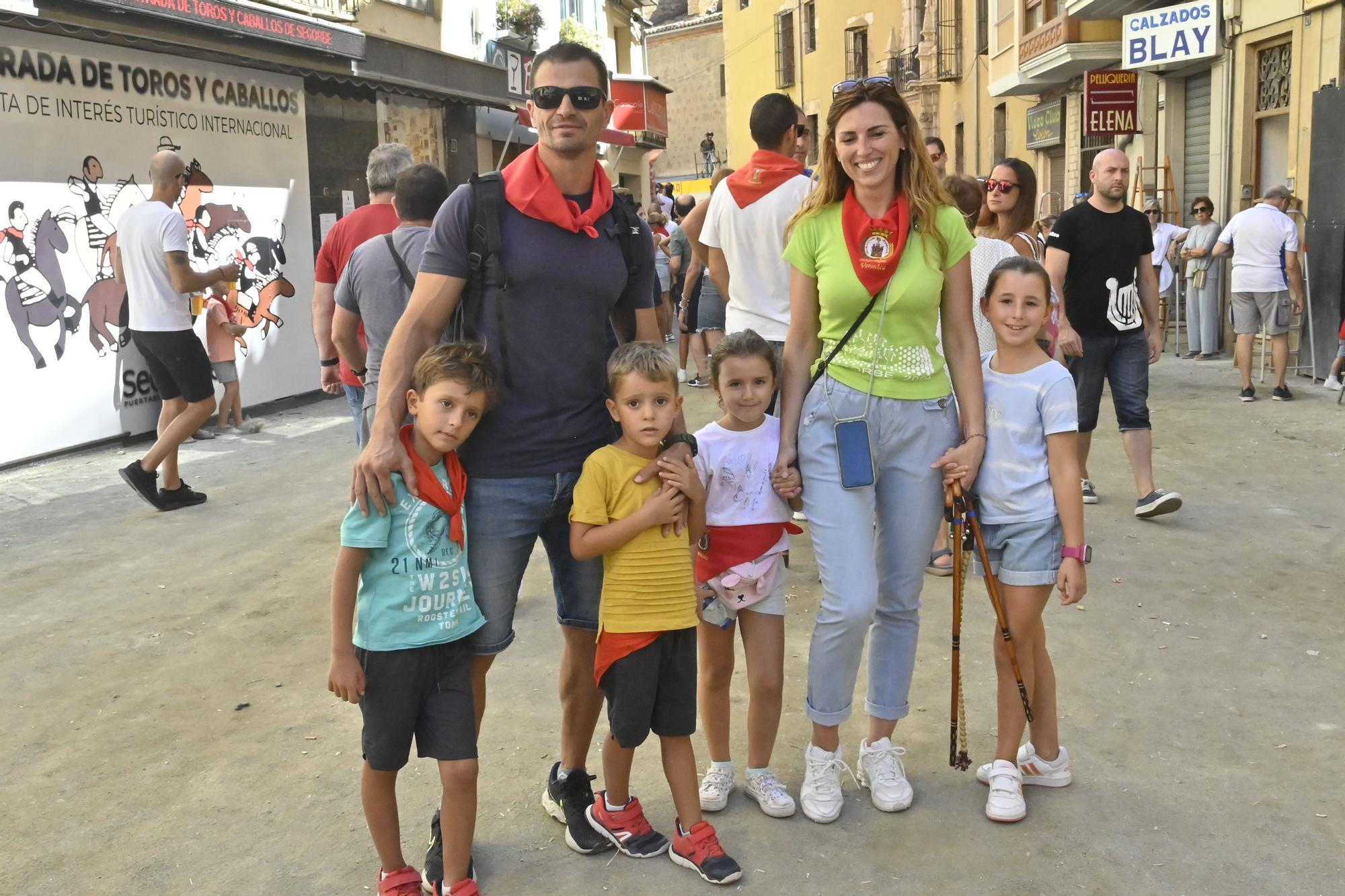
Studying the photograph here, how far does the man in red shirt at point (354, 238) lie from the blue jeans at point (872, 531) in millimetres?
2746

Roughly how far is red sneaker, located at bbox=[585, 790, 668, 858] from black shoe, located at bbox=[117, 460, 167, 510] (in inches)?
197

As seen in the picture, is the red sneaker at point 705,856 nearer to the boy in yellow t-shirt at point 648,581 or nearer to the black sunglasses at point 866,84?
the boy in yellow t-shirt at point 648,581

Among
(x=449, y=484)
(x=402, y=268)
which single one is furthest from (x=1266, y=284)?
(x=449, y=484)

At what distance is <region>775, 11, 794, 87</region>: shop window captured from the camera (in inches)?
1686

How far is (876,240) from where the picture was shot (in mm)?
3209

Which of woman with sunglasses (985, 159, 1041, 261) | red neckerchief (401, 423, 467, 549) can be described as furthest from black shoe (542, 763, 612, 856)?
woman with sunglasses (985, 159, 1041, 261)

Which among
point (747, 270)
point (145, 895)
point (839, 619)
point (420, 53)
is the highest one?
point (420, 53)

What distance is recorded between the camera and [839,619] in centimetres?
322

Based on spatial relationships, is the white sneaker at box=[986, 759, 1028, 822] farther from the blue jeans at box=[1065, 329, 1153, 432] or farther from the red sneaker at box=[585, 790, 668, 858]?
the blue jeans at box=[1065, 329, 1153, 432]

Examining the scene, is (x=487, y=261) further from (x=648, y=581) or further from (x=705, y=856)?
(x=705, y=856)

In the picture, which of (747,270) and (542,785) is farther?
(747,270)

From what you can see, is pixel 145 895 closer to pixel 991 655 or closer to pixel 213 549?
pixel 991 655

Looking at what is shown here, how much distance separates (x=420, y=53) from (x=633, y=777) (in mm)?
12253

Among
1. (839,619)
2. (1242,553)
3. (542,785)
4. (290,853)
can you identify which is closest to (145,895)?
(290,853)
